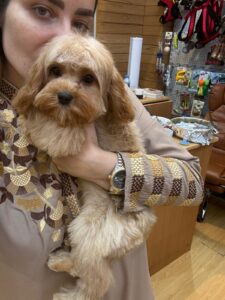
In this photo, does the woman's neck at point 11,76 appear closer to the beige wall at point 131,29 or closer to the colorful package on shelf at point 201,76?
the beige wall at point 131,29

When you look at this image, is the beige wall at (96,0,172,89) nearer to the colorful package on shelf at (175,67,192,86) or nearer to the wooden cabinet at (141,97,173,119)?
the colorful package on shelf at (175,67,192,86)

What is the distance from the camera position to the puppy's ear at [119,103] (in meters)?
0.81

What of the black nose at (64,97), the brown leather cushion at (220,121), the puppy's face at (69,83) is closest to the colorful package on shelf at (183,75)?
the brown leather cushion at (220,121)

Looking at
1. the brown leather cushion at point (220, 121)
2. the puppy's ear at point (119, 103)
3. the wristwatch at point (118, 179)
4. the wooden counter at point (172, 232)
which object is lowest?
the wooden counter at point (172, 232)

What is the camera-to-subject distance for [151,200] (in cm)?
79

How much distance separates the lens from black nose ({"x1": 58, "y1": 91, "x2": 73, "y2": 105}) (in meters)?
0.71

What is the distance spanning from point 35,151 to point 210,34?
2527 mm

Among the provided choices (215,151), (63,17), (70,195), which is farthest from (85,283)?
(215,151)

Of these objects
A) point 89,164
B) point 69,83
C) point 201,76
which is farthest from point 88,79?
point 201,76

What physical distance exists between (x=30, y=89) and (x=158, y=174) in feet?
1.18

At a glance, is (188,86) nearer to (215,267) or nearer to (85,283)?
(215,267)

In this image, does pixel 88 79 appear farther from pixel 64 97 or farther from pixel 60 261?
pixel 60 261

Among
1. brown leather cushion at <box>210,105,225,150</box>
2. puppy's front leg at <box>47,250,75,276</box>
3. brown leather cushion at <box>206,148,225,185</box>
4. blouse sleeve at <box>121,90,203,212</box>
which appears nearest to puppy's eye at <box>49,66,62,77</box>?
blouse sleeve at <box>121,90,203,212</box>

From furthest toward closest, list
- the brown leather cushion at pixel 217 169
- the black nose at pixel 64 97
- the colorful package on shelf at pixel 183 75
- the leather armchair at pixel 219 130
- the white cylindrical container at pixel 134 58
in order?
the colorful package on shelf at pixel 183 75 < the white cylindrical container at pixel 134 58 < the leather armchair at pixel 219 130 < the brown leather cushion at pixel 217 169 < the black nose at pixel 64 97
